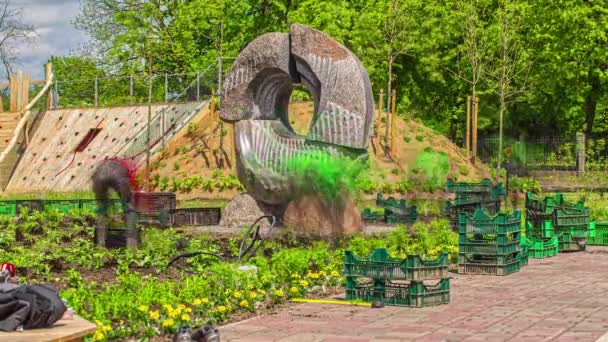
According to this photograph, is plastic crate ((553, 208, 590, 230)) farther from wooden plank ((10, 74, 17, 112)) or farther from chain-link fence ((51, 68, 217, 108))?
wooden plank ((10, 74, 17, 112))

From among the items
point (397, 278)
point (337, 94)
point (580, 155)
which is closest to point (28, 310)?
point (397, 278)

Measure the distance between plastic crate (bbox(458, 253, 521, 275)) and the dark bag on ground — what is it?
9394mm

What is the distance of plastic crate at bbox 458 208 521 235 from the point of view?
628 inches

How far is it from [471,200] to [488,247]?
567 centimetres

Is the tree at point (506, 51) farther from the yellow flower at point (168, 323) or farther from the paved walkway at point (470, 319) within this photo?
the yellow flower at point (168, 323)

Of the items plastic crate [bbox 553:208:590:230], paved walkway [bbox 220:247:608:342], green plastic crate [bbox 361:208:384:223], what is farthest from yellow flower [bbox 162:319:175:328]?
green plastic crate [bbox 361:208:384:223]

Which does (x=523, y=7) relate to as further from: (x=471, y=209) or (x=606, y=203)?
(x=471, y=209)

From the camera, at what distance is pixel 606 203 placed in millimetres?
28359

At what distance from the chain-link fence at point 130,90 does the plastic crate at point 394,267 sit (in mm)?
31289

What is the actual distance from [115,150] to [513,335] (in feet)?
112

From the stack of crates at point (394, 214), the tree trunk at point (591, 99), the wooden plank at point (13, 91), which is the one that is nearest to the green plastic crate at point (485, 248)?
the stack of crates at point (394, 214)

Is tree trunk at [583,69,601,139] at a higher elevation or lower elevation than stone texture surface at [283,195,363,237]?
higher

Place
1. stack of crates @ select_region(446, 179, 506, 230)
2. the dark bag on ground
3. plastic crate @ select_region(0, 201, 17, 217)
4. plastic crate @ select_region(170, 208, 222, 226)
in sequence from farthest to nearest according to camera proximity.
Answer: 1. plastic crate @ select_region(0, 201, 17, 217)
2. plastic crate @ select_region(170, 208, 222, 226)
3. stack of crates @ select_region(446, 179, 506, 230)
4. the dark bag on ground

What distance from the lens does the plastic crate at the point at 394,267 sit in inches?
484
